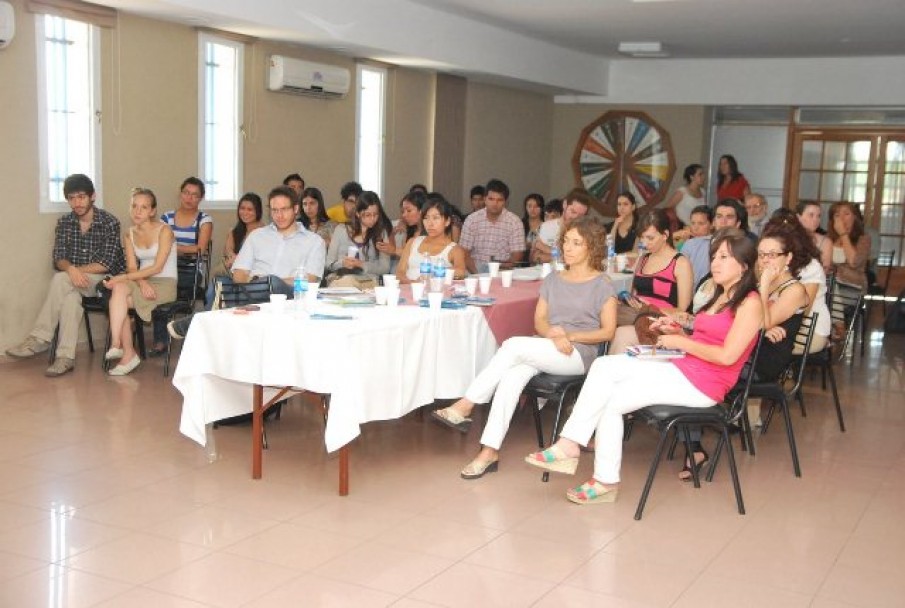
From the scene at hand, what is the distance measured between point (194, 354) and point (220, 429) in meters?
0.87

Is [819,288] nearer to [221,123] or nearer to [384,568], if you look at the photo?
[384,568]

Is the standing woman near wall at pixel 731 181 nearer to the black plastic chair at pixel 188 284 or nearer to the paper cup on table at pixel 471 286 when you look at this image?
the black plastic chair at pixel 188 284

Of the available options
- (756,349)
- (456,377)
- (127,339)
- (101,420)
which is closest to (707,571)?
(756,349)

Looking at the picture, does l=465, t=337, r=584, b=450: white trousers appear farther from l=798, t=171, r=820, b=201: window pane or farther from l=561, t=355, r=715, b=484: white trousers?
l=798, t=171, r=820, b=201: window pane

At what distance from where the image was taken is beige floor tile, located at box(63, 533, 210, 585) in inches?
135

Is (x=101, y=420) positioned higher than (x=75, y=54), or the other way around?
(x=75, y=54)

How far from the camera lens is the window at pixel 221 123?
8.30 meters

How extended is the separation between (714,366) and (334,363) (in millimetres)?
1510

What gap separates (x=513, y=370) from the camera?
4699mm

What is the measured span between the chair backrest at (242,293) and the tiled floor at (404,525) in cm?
64

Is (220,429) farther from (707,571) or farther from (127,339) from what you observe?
(707,571)

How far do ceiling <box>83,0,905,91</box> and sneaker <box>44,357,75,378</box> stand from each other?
229cm

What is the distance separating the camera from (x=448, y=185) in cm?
1137

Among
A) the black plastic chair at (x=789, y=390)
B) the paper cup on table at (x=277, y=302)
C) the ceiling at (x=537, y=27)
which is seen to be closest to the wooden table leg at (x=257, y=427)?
the paper cup on table at (x=277, y=302)
